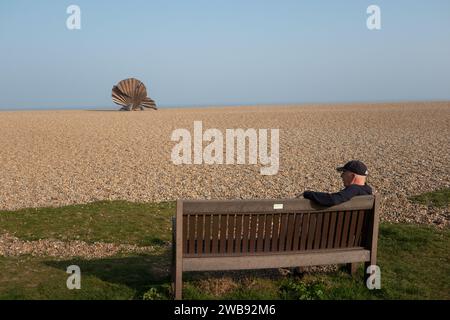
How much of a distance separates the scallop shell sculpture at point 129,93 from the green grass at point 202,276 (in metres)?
56.8

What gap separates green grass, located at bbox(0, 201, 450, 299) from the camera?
17.0 ft

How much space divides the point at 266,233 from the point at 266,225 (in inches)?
4.0

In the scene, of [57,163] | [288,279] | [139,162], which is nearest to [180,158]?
[139,162]

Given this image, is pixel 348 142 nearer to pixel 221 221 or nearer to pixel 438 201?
pixel 438 201

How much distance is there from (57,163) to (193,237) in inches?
568

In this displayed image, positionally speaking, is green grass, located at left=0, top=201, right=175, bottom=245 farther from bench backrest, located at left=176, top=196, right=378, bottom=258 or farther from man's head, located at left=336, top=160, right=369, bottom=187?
man's head, located at left=336, top=160, right=369, bottom=187

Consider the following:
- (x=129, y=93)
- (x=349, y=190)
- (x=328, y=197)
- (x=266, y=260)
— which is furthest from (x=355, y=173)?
(x=129, y=93)

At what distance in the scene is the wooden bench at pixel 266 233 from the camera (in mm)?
4783

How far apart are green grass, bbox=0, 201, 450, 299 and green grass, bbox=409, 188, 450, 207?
7.12 ft

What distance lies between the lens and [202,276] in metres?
5.86

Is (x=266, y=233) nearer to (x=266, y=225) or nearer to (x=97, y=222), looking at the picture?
(x=266, y=225)

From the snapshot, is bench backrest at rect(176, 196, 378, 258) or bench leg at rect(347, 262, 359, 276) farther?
bench leg at rect(347, 262, 359, 276)

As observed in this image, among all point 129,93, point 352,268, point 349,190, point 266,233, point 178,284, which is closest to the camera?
point 178,284

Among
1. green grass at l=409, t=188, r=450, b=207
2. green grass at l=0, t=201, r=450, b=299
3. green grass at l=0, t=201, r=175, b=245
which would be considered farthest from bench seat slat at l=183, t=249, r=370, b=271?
green grass at l=409, t=188, r=450, b=207
